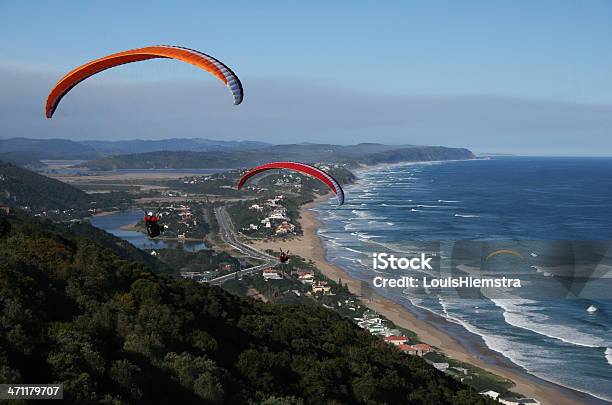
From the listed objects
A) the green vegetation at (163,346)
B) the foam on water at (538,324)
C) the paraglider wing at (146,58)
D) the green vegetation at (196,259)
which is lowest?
the green vegetation at (196,259)

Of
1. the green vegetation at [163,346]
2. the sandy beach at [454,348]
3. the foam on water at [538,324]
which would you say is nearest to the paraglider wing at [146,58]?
the green vegetation at [163,346]

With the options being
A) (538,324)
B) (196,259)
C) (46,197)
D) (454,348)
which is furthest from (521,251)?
(46,197)

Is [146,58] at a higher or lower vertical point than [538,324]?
higher

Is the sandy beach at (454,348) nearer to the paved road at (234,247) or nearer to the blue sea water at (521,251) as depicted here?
the blue sea water at (521,251)

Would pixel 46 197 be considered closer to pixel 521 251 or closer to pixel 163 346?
pixel 521 251

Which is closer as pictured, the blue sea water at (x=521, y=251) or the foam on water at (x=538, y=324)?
the blue sea water at (x=521, y=251)

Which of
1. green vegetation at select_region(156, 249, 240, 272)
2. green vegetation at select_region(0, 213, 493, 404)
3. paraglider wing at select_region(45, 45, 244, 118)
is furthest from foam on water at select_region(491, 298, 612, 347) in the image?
paraglider wing at select_region(45, 45, 244, 118)

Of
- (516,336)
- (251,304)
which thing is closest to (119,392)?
(251,304)
